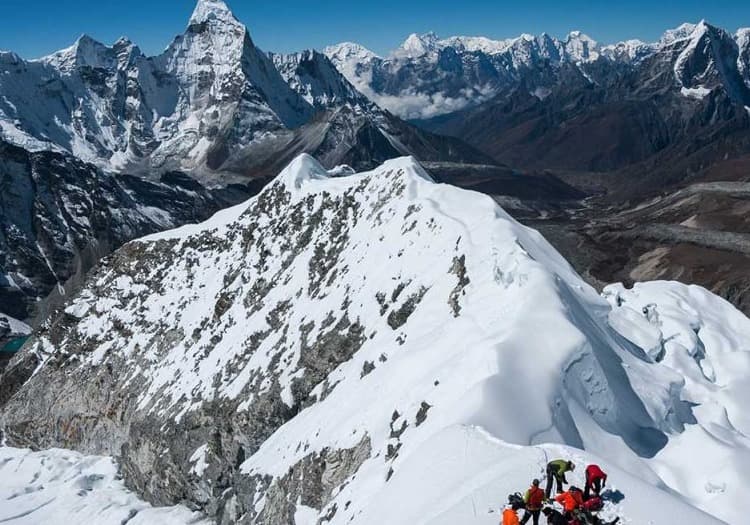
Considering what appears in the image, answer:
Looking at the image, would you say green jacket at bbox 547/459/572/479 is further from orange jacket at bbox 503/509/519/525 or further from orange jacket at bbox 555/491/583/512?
orange jacket at bbox 503/509/519/525

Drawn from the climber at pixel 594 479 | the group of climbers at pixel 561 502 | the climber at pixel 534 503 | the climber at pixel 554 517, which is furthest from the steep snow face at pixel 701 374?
the climber at pixel 534 503

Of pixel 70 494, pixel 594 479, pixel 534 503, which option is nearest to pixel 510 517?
pixel 534 503

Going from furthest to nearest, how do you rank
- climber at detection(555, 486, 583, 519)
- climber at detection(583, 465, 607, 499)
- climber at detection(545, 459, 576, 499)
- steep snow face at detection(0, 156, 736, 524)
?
steep snow face at detection(0, 156, 736, 524) → climber at detection(545, 459, 576, 499) → climber at detection(583, 465, 607, 499) → climber at detection(555, 486, 583, 519)

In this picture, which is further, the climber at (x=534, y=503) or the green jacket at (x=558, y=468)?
the green jacket at (x=558, y=468)

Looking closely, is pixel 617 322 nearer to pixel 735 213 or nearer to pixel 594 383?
pixel 594 383

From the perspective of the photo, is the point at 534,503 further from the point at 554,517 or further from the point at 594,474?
the point at 594,474

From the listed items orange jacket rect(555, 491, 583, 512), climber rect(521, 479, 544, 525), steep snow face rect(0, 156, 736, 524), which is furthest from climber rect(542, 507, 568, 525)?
steep snow face rect(0, 156, 736, 524)

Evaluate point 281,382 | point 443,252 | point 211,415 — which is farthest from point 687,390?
point 211,415

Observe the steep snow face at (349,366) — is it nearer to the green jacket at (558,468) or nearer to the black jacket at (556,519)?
the green jacket at (558,468)
